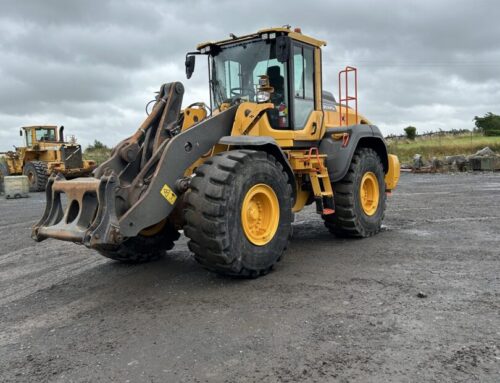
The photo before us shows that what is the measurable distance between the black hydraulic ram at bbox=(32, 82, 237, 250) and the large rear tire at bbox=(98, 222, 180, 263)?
1023 millimetres

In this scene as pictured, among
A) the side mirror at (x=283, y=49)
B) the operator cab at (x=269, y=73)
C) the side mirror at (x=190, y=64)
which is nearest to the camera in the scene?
the side mirror at (x=283, y=49)

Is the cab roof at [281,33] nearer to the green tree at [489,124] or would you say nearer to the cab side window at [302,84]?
the cab side window at [302,84]

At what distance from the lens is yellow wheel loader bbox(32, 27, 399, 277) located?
16.1ft

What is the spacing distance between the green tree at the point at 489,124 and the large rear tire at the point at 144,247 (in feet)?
174

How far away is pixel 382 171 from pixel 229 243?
4.32 meters

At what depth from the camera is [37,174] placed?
21.8 meters

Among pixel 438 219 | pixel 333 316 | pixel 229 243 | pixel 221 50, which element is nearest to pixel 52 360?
pixel 229 243

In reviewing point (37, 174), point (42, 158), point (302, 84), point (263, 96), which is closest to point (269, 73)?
point (263, 96)

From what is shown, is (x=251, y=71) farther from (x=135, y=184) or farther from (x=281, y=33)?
(x=135, y=184)

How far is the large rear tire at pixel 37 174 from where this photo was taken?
21.8 metres

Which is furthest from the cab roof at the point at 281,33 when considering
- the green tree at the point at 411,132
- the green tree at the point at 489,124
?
the green tree at the point at 489,124

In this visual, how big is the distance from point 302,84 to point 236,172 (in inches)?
96.3

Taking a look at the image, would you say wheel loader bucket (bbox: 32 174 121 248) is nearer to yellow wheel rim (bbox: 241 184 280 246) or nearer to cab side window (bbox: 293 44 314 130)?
yellow wheel rim (bbox: 241 184 280 246)

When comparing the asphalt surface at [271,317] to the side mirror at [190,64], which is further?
the side mirror at [190,64]
